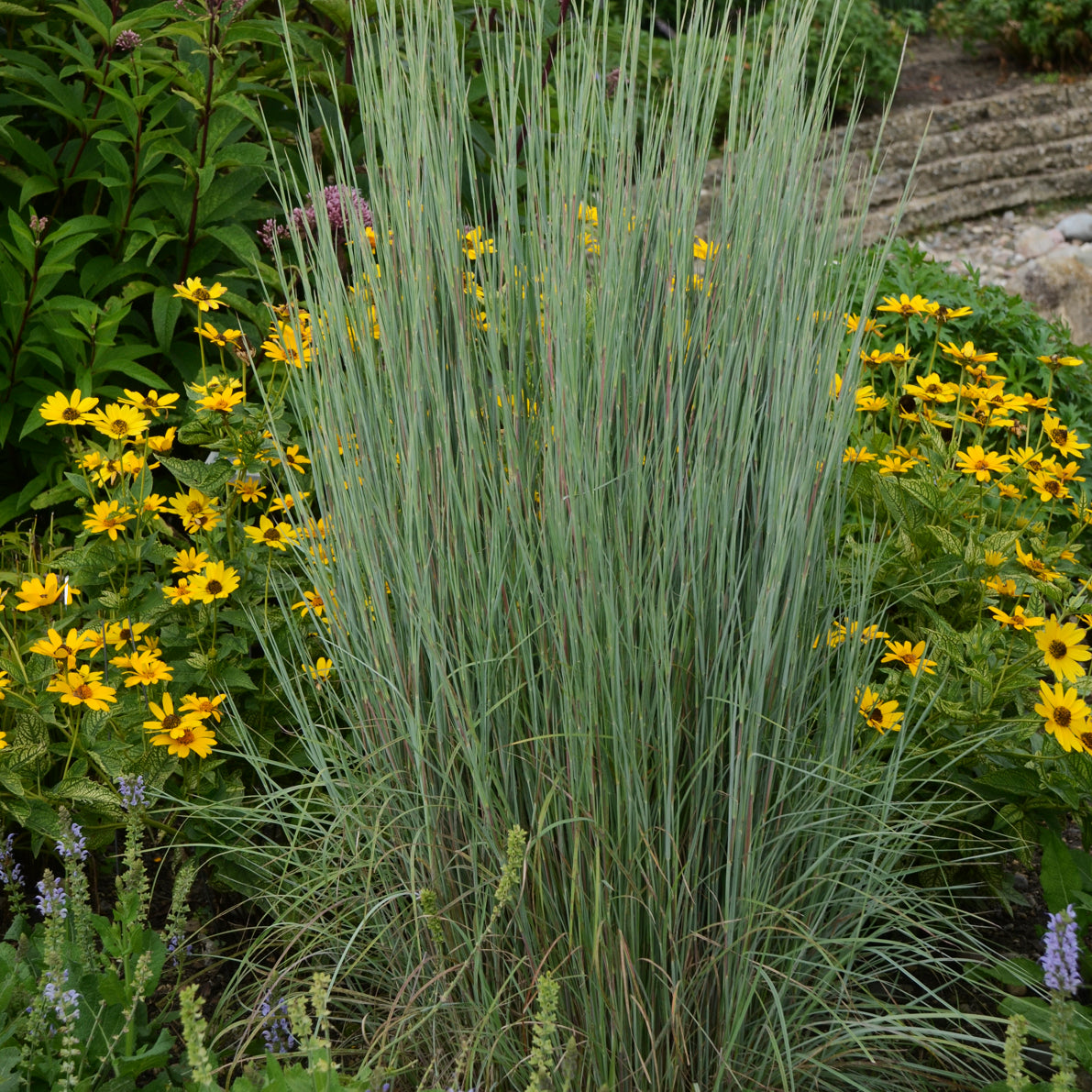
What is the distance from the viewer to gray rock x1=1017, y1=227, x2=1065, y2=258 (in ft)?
24.0

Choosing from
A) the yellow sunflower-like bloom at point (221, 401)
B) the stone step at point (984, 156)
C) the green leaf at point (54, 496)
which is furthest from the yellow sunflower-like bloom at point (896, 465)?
the stone step at point (984, 156)

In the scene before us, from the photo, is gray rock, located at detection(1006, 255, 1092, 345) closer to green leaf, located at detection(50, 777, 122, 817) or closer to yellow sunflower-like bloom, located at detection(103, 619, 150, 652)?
yellow sunflower-like bloom, located at detection(103, 619, 150, 652)

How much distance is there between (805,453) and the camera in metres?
1.50

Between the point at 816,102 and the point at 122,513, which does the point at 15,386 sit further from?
the point at 816,102

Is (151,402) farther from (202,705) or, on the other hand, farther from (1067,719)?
(1067,719)

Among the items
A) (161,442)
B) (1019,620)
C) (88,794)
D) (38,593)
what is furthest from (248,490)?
(1019,620)

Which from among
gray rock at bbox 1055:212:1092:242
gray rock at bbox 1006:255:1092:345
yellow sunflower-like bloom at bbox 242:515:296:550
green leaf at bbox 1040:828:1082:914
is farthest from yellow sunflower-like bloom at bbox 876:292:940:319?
gray rock at bbox 1055:212:1092:242

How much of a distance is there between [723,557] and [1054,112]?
9085mm

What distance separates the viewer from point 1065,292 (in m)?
5.77

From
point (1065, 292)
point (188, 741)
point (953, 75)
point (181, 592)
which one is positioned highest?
point (181, 592)

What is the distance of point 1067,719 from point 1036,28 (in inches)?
414

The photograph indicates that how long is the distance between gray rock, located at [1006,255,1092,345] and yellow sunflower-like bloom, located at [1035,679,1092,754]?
4.50 metres

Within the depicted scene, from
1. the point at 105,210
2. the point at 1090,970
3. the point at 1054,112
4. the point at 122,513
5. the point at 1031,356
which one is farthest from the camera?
the point at 1054,112

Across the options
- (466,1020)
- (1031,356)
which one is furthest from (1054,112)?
(466,1020)
